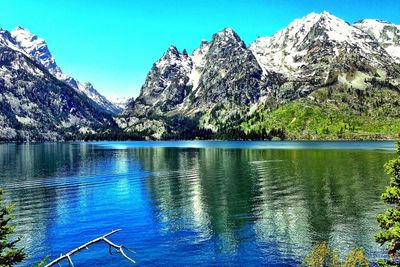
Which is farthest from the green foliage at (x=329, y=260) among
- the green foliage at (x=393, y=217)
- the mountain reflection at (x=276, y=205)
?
the mountain reflection at (x=276, y=205)

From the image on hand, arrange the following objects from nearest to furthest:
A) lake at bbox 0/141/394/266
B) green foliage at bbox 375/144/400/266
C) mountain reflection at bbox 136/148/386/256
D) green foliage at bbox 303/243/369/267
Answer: green foliage at bbox 375/144/400/266
green foliage at bbox 303/243/369/267
lake at bbox 0/141/394/266
mountain reflection at bbox 136/148/386/256

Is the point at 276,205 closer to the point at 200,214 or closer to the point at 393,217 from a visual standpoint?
the point at 200,214

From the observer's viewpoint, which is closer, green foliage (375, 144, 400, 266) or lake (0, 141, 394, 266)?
green foliage (375, 144, 400, 266)

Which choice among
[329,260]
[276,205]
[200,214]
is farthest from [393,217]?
[276,205]

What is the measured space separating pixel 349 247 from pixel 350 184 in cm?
6327

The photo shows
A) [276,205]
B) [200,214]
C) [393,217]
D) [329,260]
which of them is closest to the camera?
[393,217]

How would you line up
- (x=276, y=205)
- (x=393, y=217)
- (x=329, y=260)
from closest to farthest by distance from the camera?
(x=393, y=217) < (x=329, y=260) < (x=276, y=205)

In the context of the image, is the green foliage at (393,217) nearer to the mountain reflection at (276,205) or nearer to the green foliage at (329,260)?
the green foliage at (329,260)

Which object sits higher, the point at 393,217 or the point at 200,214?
the point at 393,217

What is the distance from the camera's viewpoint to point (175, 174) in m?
147

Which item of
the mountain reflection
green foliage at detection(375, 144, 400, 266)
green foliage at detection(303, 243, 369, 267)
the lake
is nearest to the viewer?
green foliage at detection(375, 144, 400, 266)

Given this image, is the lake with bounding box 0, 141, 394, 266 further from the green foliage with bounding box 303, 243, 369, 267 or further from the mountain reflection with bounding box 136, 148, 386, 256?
the green foliage with bounding box 303, 243, 369, 267

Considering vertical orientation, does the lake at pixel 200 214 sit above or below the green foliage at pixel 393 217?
below

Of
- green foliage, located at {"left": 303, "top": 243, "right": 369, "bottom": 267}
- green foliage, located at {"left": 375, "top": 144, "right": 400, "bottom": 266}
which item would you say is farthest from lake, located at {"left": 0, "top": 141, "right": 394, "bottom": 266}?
green foliage, located at {"left": 375, "top": 144, "right": 400, "bottom": 266}
